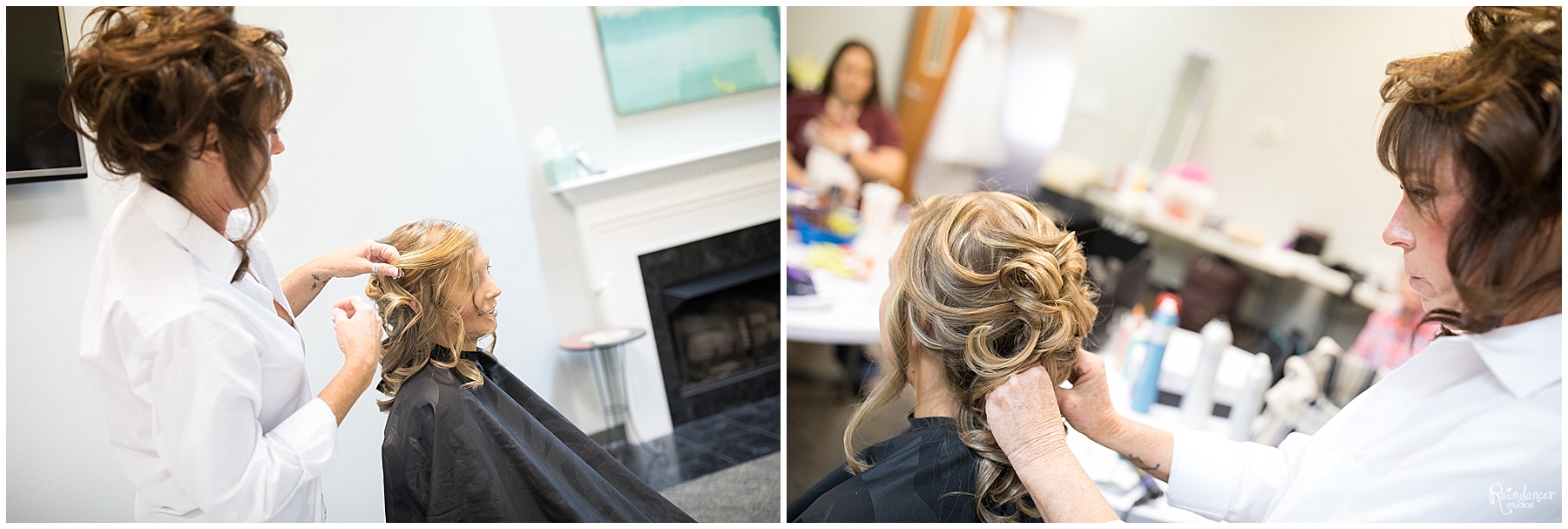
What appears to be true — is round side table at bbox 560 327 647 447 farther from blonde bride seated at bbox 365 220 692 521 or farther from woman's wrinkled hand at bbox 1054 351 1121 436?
woman's wrinkled hand at bbox 1054 351 1121 436

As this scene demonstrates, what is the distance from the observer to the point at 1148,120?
4.44 meters

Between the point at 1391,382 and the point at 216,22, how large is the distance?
1.52 meters

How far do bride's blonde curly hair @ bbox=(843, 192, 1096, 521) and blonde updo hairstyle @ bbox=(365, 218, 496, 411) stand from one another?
63 cm

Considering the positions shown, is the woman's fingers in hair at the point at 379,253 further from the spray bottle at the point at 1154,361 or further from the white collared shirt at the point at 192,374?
the spray bottle at the point at 1154,361

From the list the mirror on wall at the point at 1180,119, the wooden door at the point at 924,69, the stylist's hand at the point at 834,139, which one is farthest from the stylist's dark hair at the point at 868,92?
the mirror on wall at the point at 1180,119

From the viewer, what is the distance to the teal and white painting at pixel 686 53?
140 cm

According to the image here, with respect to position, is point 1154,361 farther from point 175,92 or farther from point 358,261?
point 175,92

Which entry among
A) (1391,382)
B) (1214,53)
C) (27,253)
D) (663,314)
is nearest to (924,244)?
(663,314)

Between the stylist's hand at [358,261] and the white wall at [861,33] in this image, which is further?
the white wall at [861,33]

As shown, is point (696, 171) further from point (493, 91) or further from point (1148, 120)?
point (1148, 120)

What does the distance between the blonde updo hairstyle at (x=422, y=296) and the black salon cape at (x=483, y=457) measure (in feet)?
0.06

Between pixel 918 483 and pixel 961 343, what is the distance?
0.73 feet

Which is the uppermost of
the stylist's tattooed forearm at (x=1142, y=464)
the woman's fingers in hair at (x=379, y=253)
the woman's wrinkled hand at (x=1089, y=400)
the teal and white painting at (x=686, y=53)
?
the teal and white painting at (x=686, y=53)

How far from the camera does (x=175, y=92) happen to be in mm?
923
